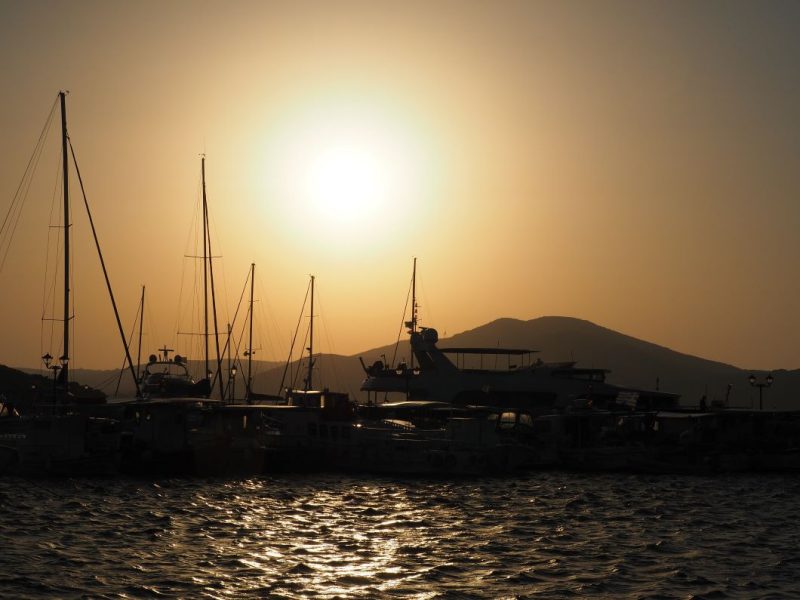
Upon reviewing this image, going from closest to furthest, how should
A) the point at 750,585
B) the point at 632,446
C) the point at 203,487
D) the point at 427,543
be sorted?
1. the point at 750,585
2. the point at 427,543
3. the point at 203,487
4. the point at 632,446

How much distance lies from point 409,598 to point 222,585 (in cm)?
498

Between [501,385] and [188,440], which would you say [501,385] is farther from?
[188,440]

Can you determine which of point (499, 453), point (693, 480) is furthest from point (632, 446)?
point (499, 453)

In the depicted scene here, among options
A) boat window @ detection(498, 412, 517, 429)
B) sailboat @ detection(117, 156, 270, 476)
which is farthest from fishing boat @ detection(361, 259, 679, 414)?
sailboat @ detection(117, 156, 270, 476)

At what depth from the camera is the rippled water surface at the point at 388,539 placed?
25312 millimetres

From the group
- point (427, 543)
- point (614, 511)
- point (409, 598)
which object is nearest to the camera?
point (409, 598)

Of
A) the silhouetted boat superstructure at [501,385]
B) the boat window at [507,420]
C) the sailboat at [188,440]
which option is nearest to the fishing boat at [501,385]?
the silhouetted boat superstructure at [501,385]

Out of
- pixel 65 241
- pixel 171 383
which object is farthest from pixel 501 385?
pixel 65 241

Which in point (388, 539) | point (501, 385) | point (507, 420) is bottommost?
point (388, 539)

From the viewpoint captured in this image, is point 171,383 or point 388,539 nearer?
point 388,539

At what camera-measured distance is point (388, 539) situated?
32.7 metres

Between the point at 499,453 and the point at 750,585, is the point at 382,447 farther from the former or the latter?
the point at 750,585

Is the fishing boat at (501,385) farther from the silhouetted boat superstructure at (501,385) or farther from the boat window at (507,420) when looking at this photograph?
the boat window at (507,420)

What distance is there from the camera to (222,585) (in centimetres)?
2464
